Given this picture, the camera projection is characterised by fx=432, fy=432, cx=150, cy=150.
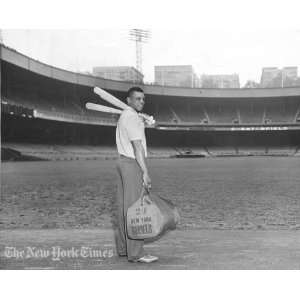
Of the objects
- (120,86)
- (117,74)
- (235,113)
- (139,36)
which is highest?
(117,74)

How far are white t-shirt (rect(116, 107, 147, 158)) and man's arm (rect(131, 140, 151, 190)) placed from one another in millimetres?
57

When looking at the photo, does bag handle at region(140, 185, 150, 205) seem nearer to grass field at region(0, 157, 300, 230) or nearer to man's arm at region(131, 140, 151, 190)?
man's arm at region(131, 140, 151, 190)

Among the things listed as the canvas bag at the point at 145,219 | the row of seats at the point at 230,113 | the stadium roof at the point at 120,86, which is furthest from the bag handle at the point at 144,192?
the row of seats at the point at 230,113

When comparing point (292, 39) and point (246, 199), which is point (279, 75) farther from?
point (292, 39)

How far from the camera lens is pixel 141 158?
12.6 feet

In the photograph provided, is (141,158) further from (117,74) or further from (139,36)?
(117,74)

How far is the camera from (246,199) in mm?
9875

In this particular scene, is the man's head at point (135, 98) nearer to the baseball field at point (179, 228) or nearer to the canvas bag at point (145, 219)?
the canvas bag at point (145, 219)

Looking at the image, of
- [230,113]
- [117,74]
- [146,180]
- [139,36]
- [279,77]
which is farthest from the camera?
[230,113]

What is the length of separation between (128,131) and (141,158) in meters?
0.28

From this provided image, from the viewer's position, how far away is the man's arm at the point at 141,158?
380cm

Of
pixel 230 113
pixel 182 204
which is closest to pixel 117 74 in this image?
pixel 230 113

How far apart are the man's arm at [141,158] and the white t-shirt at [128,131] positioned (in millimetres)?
57

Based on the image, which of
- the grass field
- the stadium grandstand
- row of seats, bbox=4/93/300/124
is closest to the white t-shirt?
the grass field
